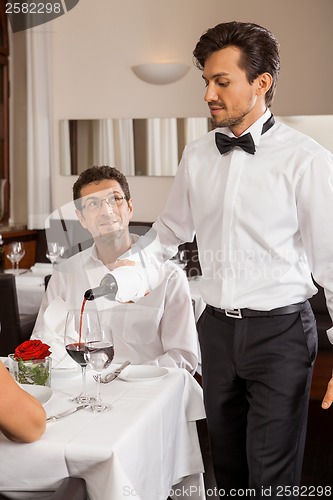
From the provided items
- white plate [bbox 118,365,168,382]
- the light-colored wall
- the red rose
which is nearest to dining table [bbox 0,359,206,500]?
white plate [bbox 118,365,168,382]

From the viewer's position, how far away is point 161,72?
5.77 meters

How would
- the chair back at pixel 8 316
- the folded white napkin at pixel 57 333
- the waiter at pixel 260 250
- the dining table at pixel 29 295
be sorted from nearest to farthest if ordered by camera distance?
the waiter at pixel 260 250 → the folded white napkin at pixel 57 333 → the chair back at pixel 8 316 → the dining table at pixel 29 295

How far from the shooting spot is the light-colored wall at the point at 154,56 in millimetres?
5441

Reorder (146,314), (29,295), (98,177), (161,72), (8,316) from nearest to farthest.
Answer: (146,314) < (98,177) < (8,316) < (29,295) < (161,72)

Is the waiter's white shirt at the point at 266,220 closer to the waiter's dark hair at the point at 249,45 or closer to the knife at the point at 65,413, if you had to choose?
the waiter's dark hair at the point at 249,45

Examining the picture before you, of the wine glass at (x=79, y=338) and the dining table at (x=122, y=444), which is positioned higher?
the wine glass at (x=79, y=338)

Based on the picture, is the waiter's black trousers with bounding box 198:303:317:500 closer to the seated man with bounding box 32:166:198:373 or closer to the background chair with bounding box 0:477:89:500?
the seated man with bounding box 32:166:198:373

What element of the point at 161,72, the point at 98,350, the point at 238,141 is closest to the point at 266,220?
the point at 238,141

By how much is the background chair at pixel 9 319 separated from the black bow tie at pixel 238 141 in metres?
1.52

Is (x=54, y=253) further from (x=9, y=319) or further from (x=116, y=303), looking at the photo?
(x=116, y=303)

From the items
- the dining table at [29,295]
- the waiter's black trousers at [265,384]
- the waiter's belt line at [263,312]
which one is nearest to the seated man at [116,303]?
the waiter's black trousers at [265,384]

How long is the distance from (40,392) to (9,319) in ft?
→ 5.35

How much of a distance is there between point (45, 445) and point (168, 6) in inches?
195

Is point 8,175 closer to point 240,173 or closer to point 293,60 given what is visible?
point 293,60
